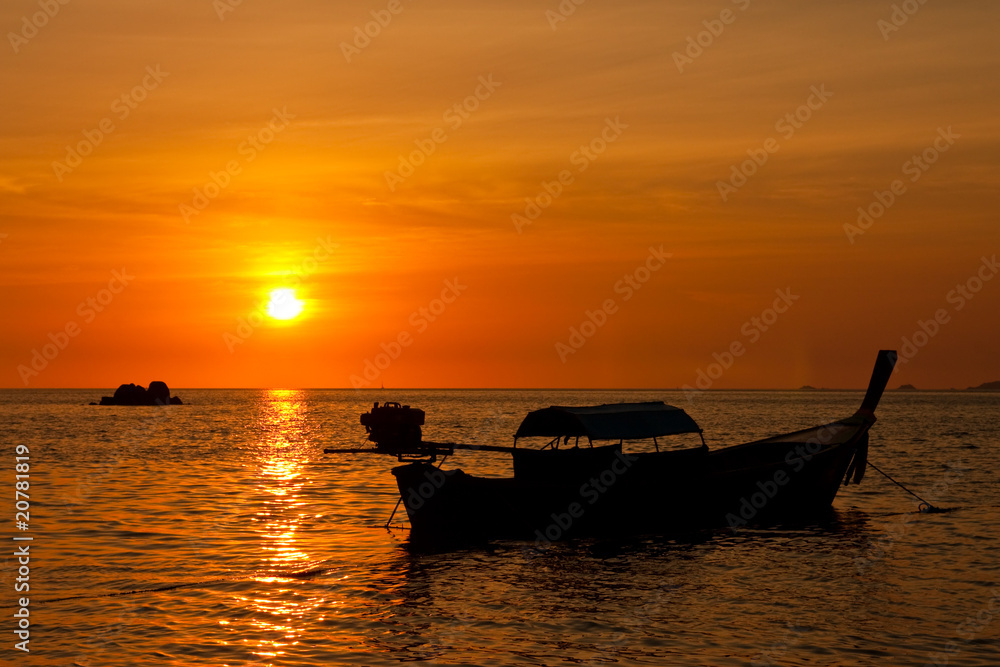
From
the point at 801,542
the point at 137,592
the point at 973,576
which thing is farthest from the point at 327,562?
the point at 973,576

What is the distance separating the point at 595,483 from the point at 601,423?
1.83m

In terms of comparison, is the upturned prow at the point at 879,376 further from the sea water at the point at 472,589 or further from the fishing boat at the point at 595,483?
the sea water at the point at 472,589

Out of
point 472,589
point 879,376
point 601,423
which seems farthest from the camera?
point 879,376

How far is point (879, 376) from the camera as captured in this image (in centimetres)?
3609

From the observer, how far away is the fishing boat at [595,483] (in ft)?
85.5

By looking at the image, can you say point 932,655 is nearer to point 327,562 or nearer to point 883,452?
point 327,562

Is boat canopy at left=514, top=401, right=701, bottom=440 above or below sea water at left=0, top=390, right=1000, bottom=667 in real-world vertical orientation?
above

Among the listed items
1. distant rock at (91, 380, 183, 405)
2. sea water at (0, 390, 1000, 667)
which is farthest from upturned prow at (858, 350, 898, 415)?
distant rock at (91, 380, 183, 405)

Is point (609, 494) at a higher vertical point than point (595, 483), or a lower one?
lower

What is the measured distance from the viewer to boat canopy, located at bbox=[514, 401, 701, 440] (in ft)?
91.4

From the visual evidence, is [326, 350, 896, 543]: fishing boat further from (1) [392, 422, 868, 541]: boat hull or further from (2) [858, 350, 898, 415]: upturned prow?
(2) [858, 350, 898, 415]: upturned prow

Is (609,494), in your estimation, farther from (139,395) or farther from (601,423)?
(139,395)

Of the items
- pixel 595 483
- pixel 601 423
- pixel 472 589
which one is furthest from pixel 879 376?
pixel 472 589

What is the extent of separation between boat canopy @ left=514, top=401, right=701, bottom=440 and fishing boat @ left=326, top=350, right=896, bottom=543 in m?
0.04
